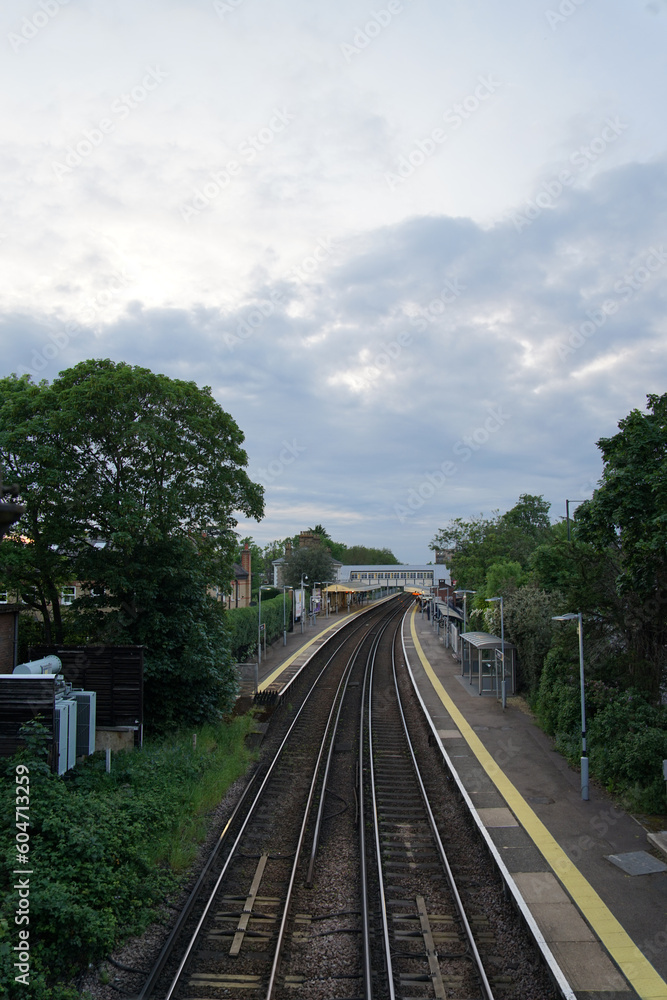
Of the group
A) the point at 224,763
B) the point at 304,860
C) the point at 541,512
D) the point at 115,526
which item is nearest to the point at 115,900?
the point at 304,860

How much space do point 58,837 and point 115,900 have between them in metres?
1.50

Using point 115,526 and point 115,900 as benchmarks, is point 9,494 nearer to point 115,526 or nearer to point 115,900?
point 115,900

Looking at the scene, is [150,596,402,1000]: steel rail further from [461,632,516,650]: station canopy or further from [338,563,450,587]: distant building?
[338,563,450,587]: distant building

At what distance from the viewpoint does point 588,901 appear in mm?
10508

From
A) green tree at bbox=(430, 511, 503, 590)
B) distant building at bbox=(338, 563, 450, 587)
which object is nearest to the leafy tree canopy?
green tree at bbox=(430, 511, 503, 590)

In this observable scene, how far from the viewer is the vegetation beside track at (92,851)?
8.86m

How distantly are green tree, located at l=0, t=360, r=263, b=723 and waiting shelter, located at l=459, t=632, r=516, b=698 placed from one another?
12.1 metres

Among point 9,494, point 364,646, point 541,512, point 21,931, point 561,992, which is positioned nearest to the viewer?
point 9,494

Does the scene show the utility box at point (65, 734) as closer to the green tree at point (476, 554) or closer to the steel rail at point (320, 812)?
the steel rail at point (320, 812)

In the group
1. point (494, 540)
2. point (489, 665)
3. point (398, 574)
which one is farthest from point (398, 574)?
point (489, 665)

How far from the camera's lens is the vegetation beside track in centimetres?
886

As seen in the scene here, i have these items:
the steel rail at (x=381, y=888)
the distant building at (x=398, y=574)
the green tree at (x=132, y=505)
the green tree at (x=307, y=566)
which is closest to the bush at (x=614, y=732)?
the steel rail at (x=381, y=888)

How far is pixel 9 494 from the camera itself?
16.5 ft

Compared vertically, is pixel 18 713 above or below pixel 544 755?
above
